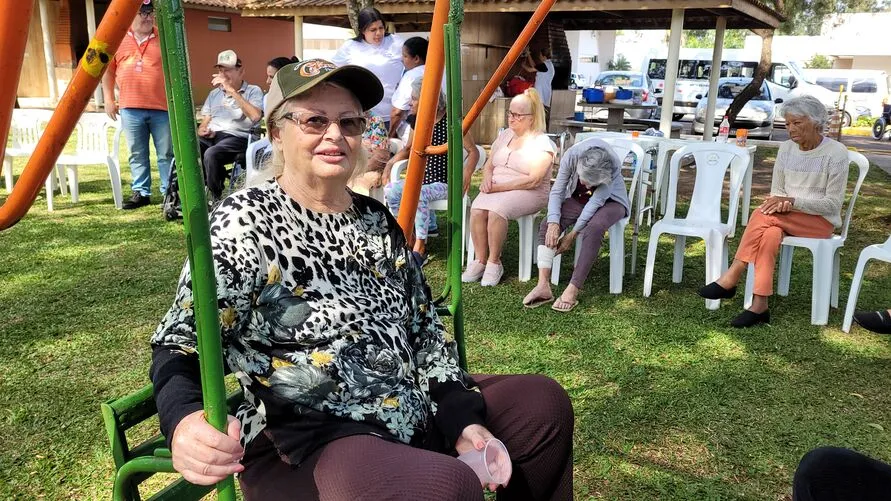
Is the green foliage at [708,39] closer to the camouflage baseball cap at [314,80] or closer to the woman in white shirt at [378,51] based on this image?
the woman in white shirt at [378,51]

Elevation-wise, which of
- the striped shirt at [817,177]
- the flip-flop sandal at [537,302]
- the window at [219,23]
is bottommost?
the flip-flop sandal at [537,302]

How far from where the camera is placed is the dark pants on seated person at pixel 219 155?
21.5ft

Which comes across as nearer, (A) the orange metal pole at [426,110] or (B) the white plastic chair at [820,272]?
(A) the orange metal pole at [426,110]

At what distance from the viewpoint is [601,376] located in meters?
3.54

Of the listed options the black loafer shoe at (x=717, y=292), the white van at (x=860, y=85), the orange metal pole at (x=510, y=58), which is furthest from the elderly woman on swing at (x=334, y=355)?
the white van at (x=860, y=85)

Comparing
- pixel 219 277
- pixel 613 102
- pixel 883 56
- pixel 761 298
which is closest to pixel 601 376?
pixel 761 298

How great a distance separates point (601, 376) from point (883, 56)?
41012mm

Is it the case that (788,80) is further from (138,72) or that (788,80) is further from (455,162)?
(455,162)

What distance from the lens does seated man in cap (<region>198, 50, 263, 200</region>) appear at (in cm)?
656

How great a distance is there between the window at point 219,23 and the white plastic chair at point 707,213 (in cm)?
1899

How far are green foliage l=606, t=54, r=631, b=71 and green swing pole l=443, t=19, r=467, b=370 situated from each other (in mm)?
42750

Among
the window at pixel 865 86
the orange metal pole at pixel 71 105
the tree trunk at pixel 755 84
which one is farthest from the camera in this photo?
the window at pixel 865 86

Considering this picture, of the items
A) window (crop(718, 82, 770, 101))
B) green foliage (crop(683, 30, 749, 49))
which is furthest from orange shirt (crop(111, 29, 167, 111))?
green foliage (crop(683, 30, 749, 49))

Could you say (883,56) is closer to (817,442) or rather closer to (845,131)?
(845,131)
